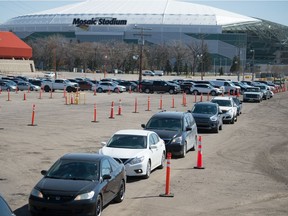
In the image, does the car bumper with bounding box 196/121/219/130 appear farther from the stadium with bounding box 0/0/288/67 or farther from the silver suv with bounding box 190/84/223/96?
the stadium with bounding box 0/0/288/67

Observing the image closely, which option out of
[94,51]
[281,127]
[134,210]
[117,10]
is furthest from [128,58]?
[134,210]

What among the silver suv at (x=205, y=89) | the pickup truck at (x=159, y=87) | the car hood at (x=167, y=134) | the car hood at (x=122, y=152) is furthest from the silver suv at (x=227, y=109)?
the pickup truck at (x=159, y=87)

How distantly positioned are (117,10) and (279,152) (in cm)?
15394

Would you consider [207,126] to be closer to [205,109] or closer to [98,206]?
[205,109]

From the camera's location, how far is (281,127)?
32.6 metres

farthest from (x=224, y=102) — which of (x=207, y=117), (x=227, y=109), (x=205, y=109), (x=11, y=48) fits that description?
(x=11, y=48)

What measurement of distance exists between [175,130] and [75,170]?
8.69m

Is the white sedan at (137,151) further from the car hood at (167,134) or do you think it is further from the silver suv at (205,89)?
the silver suv at (205,89)

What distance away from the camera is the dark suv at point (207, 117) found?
2764 cm

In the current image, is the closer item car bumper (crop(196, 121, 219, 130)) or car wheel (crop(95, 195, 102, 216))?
car wheel (crop(95, 195, 102, 216))

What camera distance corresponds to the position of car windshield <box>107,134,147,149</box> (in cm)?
1620

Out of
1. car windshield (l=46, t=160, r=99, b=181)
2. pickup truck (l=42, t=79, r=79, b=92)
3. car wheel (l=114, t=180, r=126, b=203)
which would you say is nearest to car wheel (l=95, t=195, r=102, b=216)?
car windshield (l=46, t=160, r=99, b=181)

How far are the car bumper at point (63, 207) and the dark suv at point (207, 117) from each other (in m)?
17.3

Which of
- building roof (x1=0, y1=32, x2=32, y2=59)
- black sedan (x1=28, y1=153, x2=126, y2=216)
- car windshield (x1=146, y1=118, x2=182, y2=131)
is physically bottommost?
black sedan (x1=28, y1=153, x2=126, y2=216)
